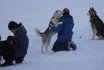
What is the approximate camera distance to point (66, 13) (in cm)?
709

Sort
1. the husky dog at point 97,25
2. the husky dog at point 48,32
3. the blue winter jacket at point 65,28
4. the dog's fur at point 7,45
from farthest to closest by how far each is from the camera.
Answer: the husky dog at point 97,25 → the husky dog at point 48,32 → the blue winter jacket at point 65,28 → the dog's fur at point 7,45


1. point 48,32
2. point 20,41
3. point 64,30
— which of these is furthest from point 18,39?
point 48,32

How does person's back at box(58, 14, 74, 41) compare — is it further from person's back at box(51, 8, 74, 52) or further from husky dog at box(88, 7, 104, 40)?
husky dog at box(88, 7, 104, 40)

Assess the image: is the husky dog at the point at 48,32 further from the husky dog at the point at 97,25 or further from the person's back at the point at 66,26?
the husky dog at the point at 97,25

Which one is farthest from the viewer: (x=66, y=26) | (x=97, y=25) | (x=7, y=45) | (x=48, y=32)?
(x=97, y=25)

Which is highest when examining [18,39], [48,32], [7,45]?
[18,39]

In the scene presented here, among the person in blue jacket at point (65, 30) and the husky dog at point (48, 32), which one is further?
the husky dog at point (48, 32)

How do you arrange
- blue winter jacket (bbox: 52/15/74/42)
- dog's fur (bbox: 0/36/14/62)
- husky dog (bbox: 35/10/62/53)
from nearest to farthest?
dog's fur (bbox: 0/36/14/62) → blue winter jacket (bbox: 52/15/74/42) → husky dog (bbox: 35/10/62/53)

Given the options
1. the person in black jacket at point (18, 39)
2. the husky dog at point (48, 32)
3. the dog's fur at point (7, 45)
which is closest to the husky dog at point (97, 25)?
the husky dog at point (48, 32)

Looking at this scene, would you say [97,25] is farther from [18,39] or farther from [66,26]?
[18,39]

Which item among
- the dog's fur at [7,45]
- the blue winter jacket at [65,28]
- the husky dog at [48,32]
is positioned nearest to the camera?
the dog's fur at [7,45]

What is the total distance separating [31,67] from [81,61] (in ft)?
3.88

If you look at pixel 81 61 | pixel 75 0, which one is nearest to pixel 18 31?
pixel 81 61

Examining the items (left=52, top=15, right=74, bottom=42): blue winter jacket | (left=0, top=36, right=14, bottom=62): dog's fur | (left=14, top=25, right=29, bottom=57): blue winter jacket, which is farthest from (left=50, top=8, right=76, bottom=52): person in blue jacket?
(left=0, top=36, right=14, bottom=62): dog's fur
